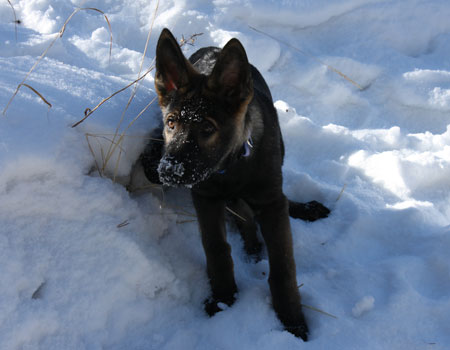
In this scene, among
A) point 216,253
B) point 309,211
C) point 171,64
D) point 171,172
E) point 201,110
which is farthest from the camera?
point 309,211

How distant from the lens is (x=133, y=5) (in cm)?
571

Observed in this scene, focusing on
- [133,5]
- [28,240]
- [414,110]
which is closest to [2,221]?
[28,240]

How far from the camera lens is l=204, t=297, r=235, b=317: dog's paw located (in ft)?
7.59

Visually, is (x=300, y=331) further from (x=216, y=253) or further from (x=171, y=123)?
(x=171, y=123)

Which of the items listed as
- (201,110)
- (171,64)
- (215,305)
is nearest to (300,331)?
(215,305)

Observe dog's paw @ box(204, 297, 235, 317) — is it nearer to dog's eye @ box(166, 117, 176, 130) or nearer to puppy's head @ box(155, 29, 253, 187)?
puppy's head @ box(155, 29, 253, 187)

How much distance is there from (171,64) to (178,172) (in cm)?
69

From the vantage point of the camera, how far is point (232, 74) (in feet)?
7.06

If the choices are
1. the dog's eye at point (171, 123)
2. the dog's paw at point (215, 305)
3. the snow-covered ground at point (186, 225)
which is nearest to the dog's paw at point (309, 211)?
the snow-covered ground at point (186, 225)

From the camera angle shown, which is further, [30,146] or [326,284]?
[326,284]

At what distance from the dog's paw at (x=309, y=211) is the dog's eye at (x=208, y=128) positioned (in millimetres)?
1311

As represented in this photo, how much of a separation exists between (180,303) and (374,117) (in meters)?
3.12

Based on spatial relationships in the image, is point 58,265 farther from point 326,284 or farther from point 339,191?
point 339,191

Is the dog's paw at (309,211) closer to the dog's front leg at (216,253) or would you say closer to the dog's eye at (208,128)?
the dog's front leg at (216,253)
